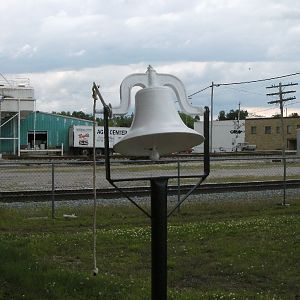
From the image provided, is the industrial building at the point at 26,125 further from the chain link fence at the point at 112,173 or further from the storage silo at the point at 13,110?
Answer: the chain link fence at the point at 112,173

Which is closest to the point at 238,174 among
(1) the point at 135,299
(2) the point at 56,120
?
(1) the point at 135,299

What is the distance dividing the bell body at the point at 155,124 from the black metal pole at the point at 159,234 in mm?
302

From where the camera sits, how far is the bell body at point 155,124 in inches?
149

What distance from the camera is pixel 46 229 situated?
38.3ft

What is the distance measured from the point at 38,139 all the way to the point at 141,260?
5826cm

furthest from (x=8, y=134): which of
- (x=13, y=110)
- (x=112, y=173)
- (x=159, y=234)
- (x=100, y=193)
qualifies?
(x=159, y=234)

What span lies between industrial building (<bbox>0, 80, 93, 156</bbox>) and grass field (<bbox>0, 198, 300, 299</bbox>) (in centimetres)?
4430

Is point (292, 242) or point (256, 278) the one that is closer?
point (256, 278)

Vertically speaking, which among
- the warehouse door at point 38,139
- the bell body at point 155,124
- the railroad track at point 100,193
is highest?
the warehouse door at point 38,139

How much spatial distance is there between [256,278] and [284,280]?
331 mm

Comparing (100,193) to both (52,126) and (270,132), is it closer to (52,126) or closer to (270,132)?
(52,126)

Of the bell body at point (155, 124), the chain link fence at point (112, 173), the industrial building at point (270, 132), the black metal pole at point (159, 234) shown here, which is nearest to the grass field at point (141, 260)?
the black metal pole at point (159, 234)

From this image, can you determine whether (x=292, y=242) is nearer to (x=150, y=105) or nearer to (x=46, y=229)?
(x=46, y=229)

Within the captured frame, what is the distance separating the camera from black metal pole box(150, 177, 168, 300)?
3.85 metres
